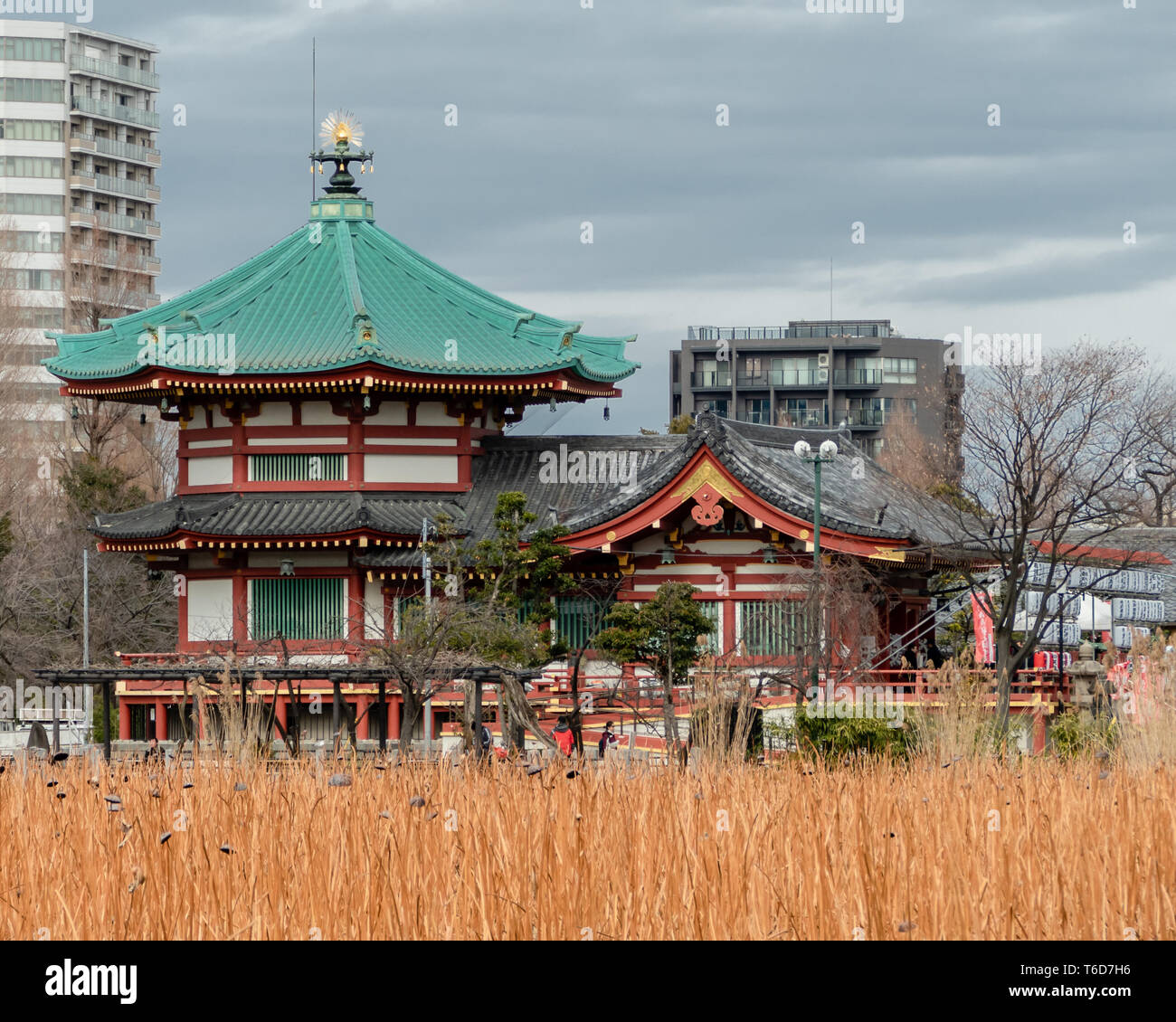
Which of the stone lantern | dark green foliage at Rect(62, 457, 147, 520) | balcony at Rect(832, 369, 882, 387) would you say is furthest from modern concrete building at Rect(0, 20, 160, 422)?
the stone lantern

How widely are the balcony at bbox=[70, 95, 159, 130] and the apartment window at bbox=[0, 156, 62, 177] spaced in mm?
2351

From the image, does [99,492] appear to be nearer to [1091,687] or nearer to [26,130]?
[1091,687]

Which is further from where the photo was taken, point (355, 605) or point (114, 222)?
point (114, 222)

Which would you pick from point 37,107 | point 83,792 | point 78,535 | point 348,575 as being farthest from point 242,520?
point 37,107

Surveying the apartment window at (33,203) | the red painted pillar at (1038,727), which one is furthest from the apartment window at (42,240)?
the red painted pillar at (1038,727)

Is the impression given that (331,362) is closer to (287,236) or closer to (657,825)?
(287,236)

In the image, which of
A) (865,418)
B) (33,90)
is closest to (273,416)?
(33,90)

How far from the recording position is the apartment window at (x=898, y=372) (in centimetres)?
7425

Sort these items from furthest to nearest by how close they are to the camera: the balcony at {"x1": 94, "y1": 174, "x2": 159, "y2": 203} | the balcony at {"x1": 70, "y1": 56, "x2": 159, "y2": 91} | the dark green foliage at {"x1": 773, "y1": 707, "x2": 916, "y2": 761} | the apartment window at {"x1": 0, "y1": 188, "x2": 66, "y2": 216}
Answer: the balcony at {"x1": 94, "y1": 174, "x2": 159, "y2": 203} → the balcony at {"x1": 70, "y1": 56, "x2": 159, "y2": 91} → the apartment window at {"x1": 0, "y1": 188, "x2": 66, "y2": 216} → the dark green foliage at {"x1": 773, "y1": 707, "x2": 916, "y2": 761}

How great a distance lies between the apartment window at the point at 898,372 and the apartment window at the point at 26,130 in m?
35.1

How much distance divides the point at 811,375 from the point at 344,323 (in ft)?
156

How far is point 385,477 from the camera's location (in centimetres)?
2900

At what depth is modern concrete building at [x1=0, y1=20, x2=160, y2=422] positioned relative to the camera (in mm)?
65375

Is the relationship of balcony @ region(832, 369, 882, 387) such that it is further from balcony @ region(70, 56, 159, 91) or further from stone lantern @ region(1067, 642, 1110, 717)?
stone lantern @ region(1067, 642, 1110, 717)
